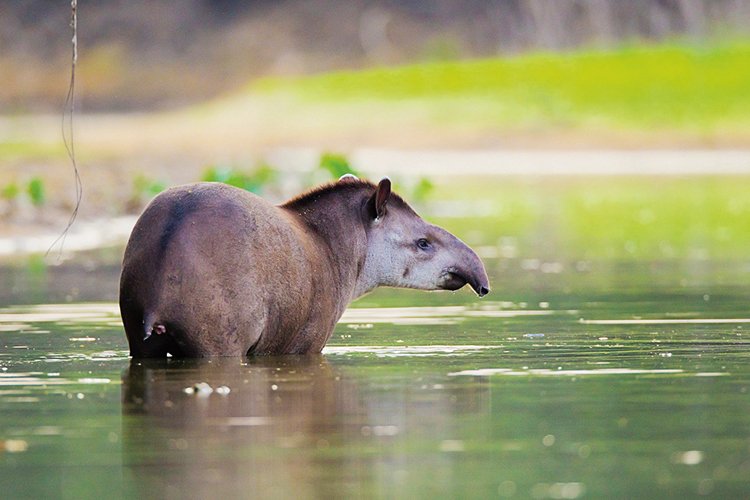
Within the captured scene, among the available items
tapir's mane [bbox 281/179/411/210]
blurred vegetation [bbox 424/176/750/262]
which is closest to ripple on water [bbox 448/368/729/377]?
tapir's mane [bbox 281/179/411/210]

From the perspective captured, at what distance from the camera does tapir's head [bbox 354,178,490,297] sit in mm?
12086

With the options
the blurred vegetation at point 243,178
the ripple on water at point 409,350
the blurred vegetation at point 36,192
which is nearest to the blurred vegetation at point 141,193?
the blurred vegetation at point 243,178

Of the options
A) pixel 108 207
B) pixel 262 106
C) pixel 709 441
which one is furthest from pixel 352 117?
pixel 709 441

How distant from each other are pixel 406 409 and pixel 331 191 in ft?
11.1

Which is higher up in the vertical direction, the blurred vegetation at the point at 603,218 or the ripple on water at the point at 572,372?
the blurred vegetation at the point at 603,218

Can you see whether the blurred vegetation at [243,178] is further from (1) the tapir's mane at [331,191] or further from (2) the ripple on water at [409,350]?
(2) the ripple on water at [409,350]

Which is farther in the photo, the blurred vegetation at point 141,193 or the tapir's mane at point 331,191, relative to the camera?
the blurred vegetation at point 141,193

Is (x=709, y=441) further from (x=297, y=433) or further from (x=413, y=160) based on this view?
(x=413, y=160)

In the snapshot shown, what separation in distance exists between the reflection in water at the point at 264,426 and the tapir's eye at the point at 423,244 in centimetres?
148

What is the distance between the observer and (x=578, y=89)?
223ft

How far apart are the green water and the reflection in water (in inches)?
0.6

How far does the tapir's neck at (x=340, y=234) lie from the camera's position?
11.8 metres

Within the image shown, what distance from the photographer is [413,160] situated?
5653 cm

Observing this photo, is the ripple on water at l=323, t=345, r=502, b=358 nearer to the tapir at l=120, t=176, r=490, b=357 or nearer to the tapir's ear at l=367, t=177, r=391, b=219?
the tapir at l=120, t=176, r=490, b=357
